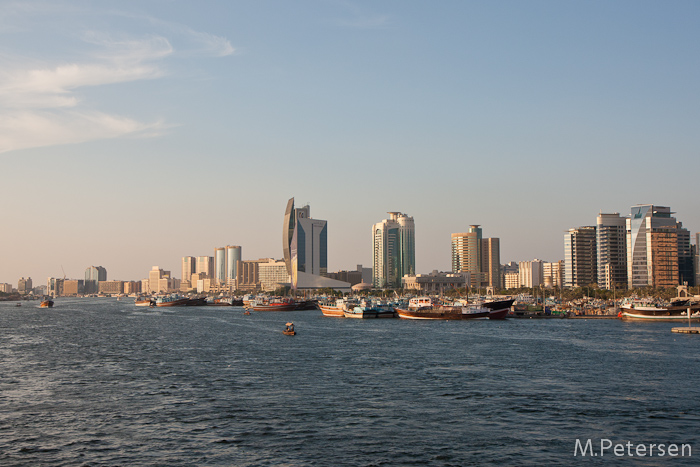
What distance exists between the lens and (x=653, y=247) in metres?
184

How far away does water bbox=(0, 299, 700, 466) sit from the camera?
23.3 metres

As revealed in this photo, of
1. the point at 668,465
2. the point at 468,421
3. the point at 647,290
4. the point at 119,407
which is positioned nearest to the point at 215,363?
the point at 119,407

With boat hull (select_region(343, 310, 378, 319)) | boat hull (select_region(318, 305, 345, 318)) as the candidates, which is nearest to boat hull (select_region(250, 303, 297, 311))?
boat hull (select_region(318, 305, 345, 318))

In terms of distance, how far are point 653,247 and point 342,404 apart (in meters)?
176

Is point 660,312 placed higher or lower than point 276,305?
higher

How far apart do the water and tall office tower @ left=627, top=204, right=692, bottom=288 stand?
139325mm

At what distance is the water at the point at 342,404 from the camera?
2327cm

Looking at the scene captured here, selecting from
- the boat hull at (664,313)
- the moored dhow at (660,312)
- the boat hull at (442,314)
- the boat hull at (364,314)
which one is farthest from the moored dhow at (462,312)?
the boat hull at (664,313)

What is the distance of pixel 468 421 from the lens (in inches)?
1086

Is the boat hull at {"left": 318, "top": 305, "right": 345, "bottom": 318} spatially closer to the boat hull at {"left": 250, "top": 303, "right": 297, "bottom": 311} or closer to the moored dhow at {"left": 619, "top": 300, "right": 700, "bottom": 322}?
the boat hull at {"left": 250, "top": 303, "right": 297, "bottom": 311}

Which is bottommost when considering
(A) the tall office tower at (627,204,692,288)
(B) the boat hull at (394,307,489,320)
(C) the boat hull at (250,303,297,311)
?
(C) the boat hull at (250,303,297,311)

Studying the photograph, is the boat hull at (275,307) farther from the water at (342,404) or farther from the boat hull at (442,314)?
the water at (342,404)

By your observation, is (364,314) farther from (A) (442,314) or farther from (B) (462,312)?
(B) (462,312)

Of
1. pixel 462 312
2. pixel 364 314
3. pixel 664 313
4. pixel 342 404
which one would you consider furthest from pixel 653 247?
pixel 342 404
